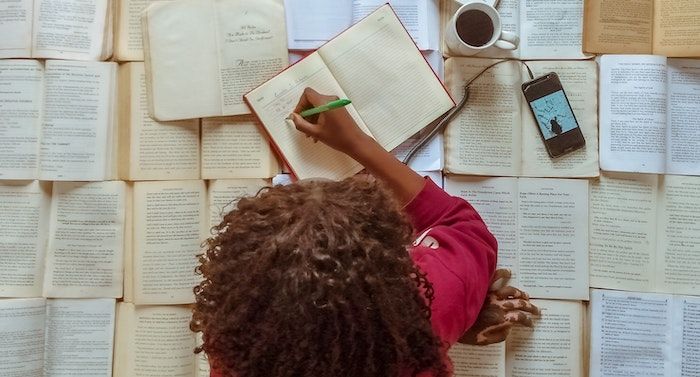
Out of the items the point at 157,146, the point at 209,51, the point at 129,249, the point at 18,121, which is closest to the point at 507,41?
the point at 209,51

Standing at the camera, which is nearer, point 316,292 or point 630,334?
point 316,292

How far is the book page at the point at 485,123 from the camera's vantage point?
0.96 metres

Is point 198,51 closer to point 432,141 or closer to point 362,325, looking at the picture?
point 432,141

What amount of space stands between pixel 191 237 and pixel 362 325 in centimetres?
50

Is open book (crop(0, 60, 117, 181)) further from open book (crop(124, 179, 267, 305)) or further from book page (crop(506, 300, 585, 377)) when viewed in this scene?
book page (crop(506, 300, 585, 377))

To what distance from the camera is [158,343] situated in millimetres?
949

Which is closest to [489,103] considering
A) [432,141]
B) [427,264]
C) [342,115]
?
[432,141]

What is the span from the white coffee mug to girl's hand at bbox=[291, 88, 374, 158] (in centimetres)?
20

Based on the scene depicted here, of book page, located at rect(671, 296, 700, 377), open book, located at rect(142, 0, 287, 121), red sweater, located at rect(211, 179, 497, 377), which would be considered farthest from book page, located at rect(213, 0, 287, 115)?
book page, located at rect(671, 296, 700, 377)

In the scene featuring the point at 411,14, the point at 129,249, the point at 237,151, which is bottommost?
the point at 129,249

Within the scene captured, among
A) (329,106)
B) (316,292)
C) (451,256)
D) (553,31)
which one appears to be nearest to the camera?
(316,292)

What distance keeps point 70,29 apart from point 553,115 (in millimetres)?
766

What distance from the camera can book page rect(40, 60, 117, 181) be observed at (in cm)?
96

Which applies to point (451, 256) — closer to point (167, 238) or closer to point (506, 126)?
point (506, 126)
